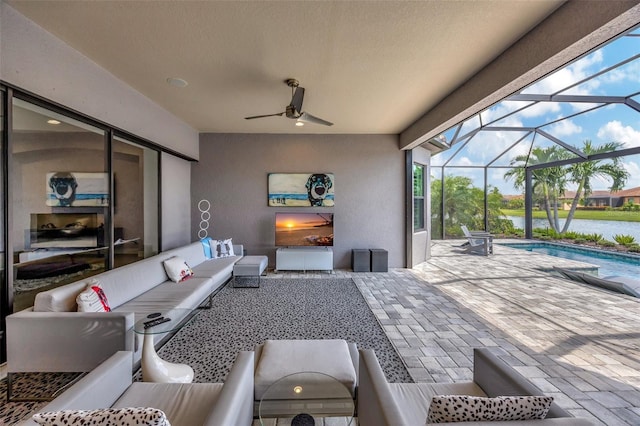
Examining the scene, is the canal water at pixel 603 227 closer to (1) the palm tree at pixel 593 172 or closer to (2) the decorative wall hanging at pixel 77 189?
(1) the palm tree at pixel 593 172

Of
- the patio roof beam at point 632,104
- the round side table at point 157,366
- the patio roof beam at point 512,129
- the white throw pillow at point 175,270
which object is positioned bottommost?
the round side table at point 157,366

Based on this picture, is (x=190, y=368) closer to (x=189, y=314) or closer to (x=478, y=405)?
(x=189, y=314)

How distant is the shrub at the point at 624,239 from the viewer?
6406 mm

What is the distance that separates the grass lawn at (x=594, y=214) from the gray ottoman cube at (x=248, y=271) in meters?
8.89

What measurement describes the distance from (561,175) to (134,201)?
451 inches

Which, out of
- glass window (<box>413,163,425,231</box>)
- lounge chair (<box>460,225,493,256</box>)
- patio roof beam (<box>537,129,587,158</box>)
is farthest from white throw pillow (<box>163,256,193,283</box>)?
patio roof beam (<box>537,129,587,158</box>)

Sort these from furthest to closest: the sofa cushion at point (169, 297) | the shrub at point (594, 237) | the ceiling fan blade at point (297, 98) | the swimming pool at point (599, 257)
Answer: the shrub at point (594, 237), the swimming pool at point (599, 257), the ceiling fan blade at point (297, 98), the sofa cushion at point (169, 297)

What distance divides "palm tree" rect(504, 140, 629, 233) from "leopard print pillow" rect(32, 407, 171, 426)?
31.9 feet


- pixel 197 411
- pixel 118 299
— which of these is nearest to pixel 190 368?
Result: pixel 197 411

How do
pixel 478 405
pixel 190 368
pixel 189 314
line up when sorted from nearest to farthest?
pixel 478 405 < pixel 190 368 < pixel 189 314

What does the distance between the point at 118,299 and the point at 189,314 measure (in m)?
1.01

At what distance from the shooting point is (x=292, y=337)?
8.84ft

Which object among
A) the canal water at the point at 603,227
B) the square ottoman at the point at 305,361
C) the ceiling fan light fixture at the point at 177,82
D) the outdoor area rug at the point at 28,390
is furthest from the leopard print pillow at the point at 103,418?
the canal water at the point at 603,227

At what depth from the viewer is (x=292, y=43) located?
8.27ft
